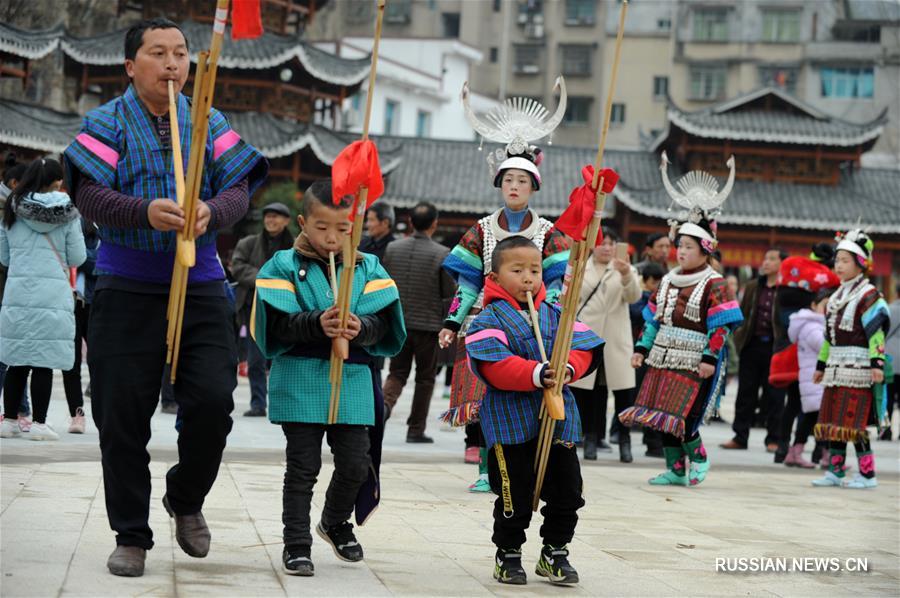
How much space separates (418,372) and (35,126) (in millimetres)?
19806

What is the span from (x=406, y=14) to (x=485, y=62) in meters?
4.38

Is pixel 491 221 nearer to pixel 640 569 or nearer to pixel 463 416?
pixel 463 416

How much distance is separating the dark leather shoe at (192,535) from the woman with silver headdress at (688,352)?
4.62 m

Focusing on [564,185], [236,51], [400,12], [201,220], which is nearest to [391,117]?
[564,185]

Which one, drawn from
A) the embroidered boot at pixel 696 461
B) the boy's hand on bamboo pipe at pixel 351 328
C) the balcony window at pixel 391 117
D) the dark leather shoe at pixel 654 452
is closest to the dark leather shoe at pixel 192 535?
the boy's hand on bamboo pipe at pixel 351 328

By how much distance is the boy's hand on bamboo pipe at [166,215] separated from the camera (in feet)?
15.0

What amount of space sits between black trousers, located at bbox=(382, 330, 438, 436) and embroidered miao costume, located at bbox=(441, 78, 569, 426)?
8.42 feet

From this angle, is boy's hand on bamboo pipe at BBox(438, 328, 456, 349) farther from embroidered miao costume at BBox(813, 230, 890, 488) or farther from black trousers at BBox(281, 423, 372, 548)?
embroidered miao costume at BBox(813, 230, 890, 488)

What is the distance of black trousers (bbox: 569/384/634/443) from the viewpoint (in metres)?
10.5

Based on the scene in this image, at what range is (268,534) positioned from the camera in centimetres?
582

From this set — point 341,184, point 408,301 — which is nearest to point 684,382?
point 408,301

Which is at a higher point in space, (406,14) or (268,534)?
(406,14)

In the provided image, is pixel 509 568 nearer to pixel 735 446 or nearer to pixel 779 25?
pixel 735 446

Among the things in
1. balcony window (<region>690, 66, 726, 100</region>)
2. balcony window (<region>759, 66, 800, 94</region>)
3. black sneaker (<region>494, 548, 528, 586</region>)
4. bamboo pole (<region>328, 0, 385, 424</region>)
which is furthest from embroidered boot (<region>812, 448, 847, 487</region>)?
balcony window (<region>690, 66, 726, 100</region>)
